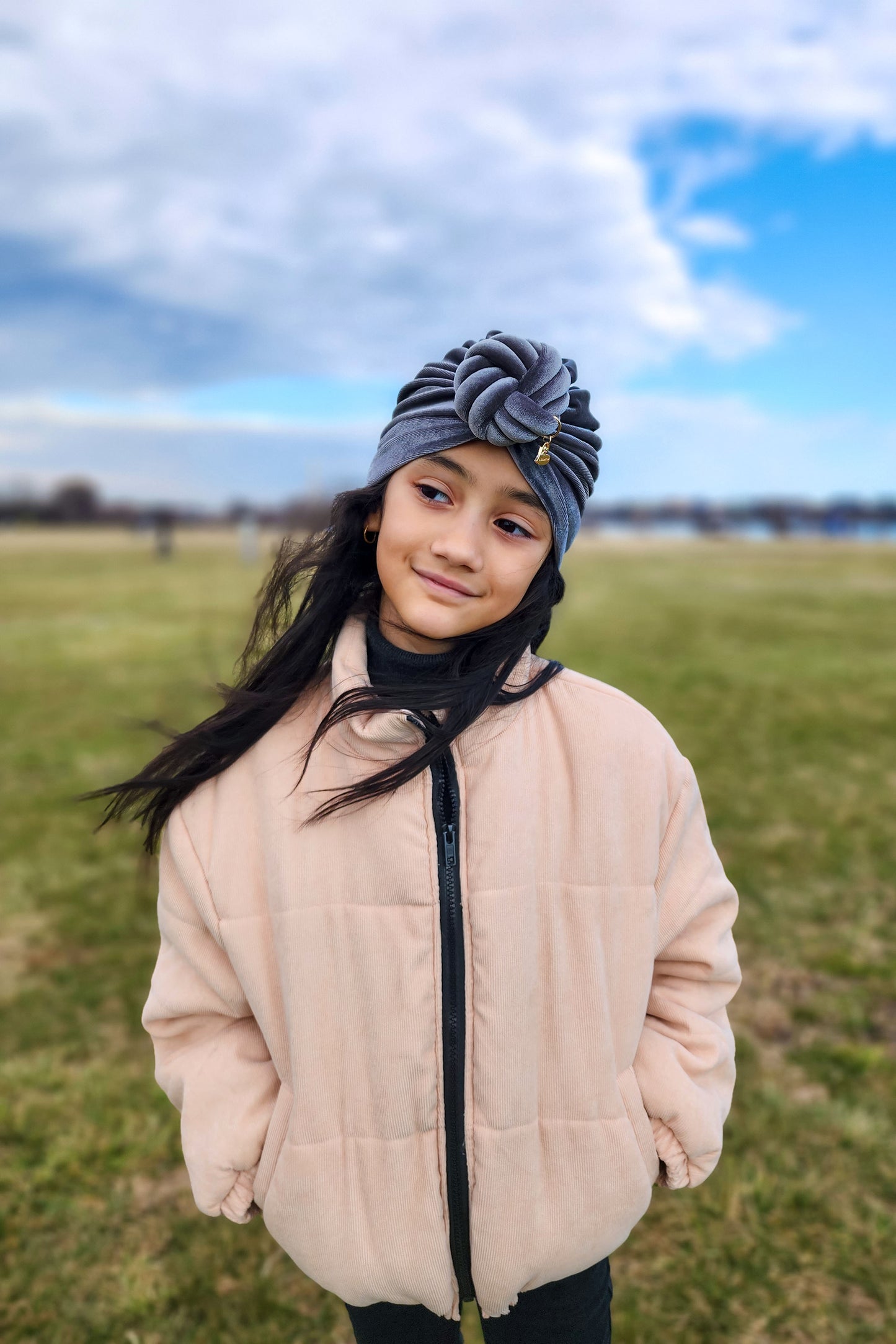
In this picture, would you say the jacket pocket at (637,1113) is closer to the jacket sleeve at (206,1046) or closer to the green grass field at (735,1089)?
the jacket sleeve at (206,1046)

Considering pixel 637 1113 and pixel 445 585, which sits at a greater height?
pixel 445 585

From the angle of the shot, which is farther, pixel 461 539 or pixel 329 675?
pixel 329 675

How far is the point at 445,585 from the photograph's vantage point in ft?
4.49

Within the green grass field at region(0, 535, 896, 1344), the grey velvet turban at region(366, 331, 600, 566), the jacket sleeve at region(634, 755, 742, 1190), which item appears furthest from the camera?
the green grass field at region(0, 535, 896, 1344)

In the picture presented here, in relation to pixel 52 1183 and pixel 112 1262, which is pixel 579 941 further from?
pixel 52 1183

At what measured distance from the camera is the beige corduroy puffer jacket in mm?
1306

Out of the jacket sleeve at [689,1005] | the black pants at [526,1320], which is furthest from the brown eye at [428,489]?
the black pants at [526,1320]

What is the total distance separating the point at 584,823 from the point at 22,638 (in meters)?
13.6

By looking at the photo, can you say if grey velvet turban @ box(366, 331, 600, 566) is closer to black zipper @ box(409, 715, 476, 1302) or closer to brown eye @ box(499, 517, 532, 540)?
brown eye @ box(499, 517, 532, 540)

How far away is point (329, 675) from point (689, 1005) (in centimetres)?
80

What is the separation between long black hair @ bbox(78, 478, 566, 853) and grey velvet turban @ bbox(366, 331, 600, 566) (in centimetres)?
10

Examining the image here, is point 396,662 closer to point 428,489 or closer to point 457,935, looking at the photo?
point 428,489

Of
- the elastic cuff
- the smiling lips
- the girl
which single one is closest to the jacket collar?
the girl

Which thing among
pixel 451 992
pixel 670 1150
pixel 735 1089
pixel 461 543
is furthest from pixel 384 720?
pixel 735 1089
